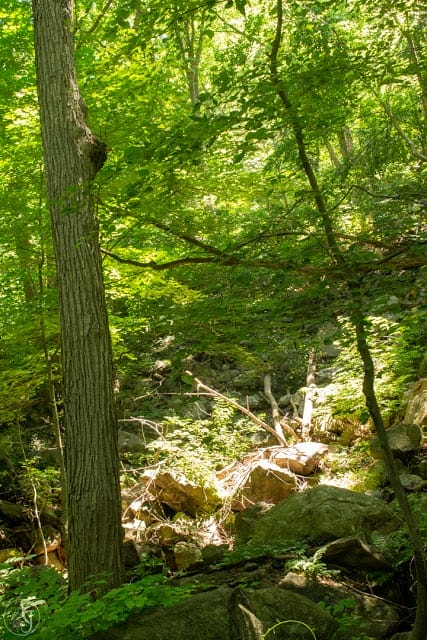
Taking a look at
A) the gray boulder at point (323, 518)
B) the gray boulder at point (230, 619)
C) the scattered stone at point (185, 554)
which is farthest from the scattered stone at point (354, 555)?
the scattered stone at point (185, 554)

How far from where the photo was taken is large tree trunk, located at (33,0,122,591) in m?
3.88

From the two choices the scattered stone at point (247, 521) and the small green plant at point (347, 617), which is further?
the scattered stone at point (247, 521)

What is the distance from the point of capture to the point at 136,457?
8.53 metres

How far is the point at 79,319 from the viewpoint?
4.22 meters

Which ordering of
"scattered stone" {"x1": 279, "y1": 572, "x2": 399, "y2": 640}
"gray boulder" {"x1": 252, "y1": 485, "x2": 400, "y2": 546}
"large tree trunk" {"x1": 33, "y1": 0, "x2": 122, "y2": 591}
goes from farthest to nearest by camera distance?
"gray boulder" {"x1": 252, "y1": 485, "x2": 400, "y2": 546} → "large tree trunk" {"x1": 33, "y1": 0, "x2": 122, "y2": 591} → "scattered stone" {"x1": 279, "y1": 572, "x2": 399, "y2": 640}

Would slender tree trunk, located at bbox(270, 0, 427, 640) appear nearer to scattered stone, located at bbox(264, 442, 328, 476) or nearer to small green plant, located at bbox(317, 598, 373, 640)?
small green plant, located at bbox(317, 598, 373, 640)

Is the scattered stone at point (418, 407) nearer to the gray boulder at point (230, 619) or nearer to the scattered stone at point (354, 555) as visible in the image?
the scattered stone at point (354, 555)

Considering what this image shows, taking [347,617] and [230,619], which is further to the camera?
[347,617]

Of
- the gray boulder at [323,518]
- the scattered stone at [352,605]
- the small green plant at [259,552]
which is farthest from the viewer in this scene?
the gray boulder at [323,518]

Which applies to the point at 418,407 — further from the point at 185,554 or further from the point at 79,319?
the point at 79,319

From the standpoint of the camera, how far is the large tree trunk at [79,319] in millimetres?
3881

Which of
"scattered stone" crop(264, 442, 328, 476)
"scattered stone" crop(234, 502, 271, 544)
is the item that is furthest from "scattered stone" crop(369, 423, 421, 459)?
"scattered stone" crop(234, 502, 271, 544)

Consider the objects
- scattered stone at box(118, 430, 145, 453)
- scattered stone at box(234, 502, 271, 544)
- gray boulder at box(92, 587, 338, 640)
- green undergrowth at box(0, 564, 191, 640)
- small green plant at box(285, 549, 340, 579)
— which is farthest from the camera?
scattered stone at box(118, 430, 145, 453)

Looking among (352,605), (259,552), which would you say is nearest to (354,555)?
(352,605)
